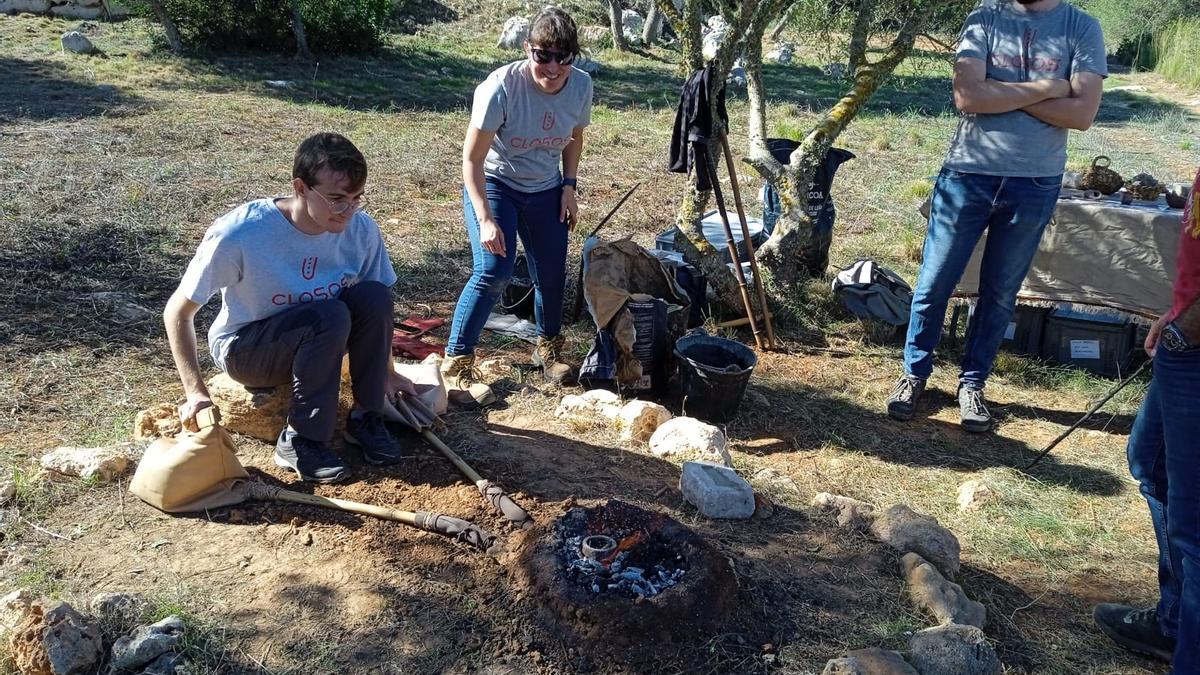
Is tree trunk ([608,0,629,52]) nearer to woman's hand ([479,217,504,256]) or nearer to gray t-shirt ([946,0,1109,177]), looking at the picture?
gray t-shirt ([946,0,1109,177])

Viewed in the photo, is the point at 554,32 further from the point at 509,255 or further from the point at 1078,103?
the point at 1078,103

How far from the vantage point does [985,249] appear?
433cm

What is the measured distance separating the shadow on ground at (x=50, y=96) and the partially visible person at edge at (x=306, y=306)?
7.41m

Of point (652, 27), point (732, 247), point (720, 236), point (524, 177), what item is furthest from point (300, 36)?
point (524, 177)

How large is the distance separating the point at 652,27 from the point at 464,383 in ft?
54.9

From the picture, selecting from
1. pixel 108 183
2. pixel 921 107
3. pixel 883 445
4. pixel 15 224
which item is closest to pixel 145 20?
pixel 108 183

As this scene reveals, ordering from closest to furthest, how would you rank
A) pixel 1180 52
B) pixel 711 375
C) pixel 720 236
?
pixel 711 375
pixel 720 236
pixel 1180 52

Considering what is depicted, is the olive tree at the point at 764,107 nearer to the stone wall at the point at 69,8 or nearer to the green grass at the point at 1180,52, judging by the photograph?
the green grass at the point at 1180,52

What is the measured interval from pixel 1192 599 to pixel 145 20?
17564mm

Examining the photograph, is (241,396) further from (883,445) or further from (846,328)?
(846,328)

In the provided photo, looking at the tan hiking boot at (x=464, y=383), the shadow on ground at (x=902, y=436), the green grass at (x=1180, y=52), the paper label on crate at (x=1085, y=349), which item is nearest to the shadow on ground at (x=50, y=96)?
the tan hiking boot at (x=464, y=383)

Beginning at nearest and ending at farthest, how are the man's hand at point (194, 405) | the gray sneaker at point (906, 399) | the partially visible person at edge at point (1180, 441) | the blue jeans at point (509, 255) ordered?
1. the partially visible person at edge at point (1180, 441)
2. the man's hand at point (194, 405)
3. the blue jeans at point (509, 255)
4. the gray sneaker at point (906, 399)

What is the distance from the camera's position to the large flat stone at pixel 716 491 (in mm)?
3342

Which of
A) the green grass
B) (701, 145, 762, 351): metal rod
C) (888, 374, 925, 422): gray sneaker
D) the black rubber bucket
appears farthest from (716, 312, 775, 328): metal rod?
the green grass
